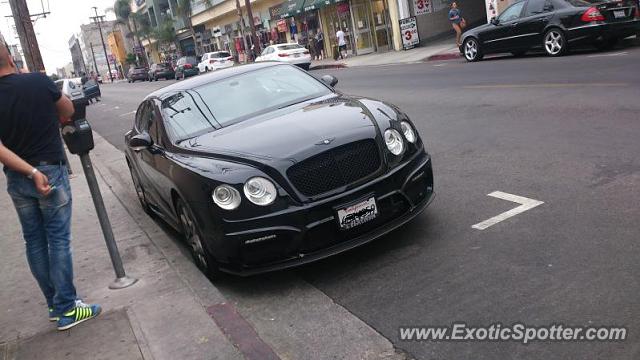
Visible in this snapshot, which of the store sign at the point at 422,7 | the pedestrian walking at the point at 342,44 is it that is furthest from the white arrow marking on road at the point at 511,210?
the pedestrian walking at the point at 342,44

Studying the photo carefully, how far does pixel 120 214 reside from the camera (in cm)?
738

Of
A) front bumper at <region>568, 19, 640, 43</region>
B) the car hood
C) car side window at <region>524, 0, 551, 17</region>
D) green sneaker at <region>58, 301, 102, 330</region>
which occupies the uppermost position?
car side window at <region>524, 0, 551, 17</region>

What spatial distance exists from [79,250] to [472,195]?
3.80 meters

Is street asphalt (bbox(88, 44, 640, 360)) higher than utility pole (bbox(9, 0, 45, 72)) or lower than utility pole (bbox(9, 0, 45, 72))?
lower

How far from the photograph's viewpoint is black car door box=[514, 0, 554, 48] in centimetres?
1587

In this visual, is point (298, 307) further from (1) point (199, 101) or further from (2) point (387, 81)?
(2) point (387, 81)

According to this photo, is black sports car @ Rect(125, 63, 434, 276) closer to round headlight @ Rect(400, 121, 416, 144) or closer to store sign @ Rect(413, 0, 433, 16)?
round headlight @ Rect(400, 121, 416, 144)

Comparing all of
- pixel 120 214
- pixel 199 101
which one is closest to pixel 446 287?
pixel 199 101

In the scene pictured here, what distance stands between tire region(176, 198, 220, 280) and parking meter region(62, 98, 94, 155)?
86cm

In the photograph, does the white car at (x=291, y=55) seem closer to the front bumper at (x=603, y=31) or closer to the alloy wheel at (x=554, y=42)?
the alloy wheel at (x=554, y=42)

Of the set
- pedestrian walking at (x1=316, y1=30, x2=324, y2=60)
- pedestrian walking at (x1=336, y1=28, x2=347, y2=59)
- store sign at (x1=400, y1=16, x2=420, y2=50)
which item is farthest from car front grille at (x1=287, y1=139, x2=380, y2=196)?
pedestrian walking at (x1=316, y1=30, x2=324, y2=60)

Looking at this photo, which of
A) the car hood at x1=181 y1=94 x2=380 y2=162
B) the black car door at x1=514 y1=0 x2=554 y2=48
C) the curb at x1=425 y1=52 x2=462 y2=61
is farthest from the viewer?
the curb at x1=425 y1=52 x2=462 y2=61

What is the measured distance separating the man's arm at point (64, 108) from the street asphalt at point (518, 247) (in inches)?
66.8

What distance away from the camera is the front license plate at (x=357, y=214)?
437 cm
